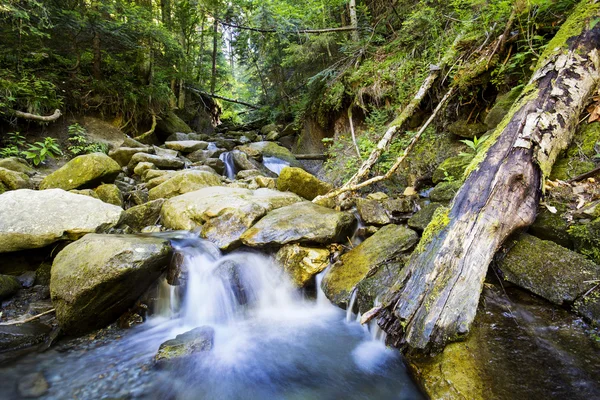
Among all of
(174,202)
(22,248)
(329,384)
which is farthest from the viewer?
(174,202)

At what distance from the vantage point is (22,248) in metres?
3.75

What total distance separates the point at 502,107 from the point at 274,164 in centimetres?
745

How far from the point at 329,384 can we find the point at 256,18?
9714mm

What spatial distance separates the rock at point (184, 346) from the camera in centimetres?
291

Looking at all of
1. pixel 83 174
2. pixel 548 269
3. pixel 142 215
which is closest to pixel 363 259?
pixel 548 269

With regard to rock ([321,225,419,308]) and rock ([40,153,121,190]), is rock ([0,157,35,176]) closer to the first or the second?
rock ([40,153,121,190])

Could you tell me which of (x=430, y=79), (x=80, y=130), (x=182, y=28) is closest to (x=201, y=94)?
(x=182, y=28)

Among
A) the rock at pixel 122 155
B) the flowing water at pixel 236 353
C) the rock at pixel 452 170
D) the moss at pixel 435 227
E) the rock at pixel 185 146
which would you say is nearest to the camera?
the moss at pixel 435 227

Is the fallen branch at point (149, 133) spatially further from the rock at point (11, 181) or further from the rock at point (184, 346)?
the rock at point (184, 346)

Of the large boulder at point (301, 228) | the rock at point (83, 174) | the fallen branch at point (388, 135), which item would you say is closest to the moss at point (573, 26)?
the fallen branch at point (388, 135)

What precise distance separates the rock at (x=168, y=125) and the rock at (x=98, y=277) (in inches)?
388

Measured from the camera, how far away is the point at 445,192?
388 cm

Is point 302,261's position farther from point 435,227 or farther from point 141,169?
point 141,169

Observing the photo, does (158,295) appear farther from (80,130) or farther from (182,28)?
(182,28)
